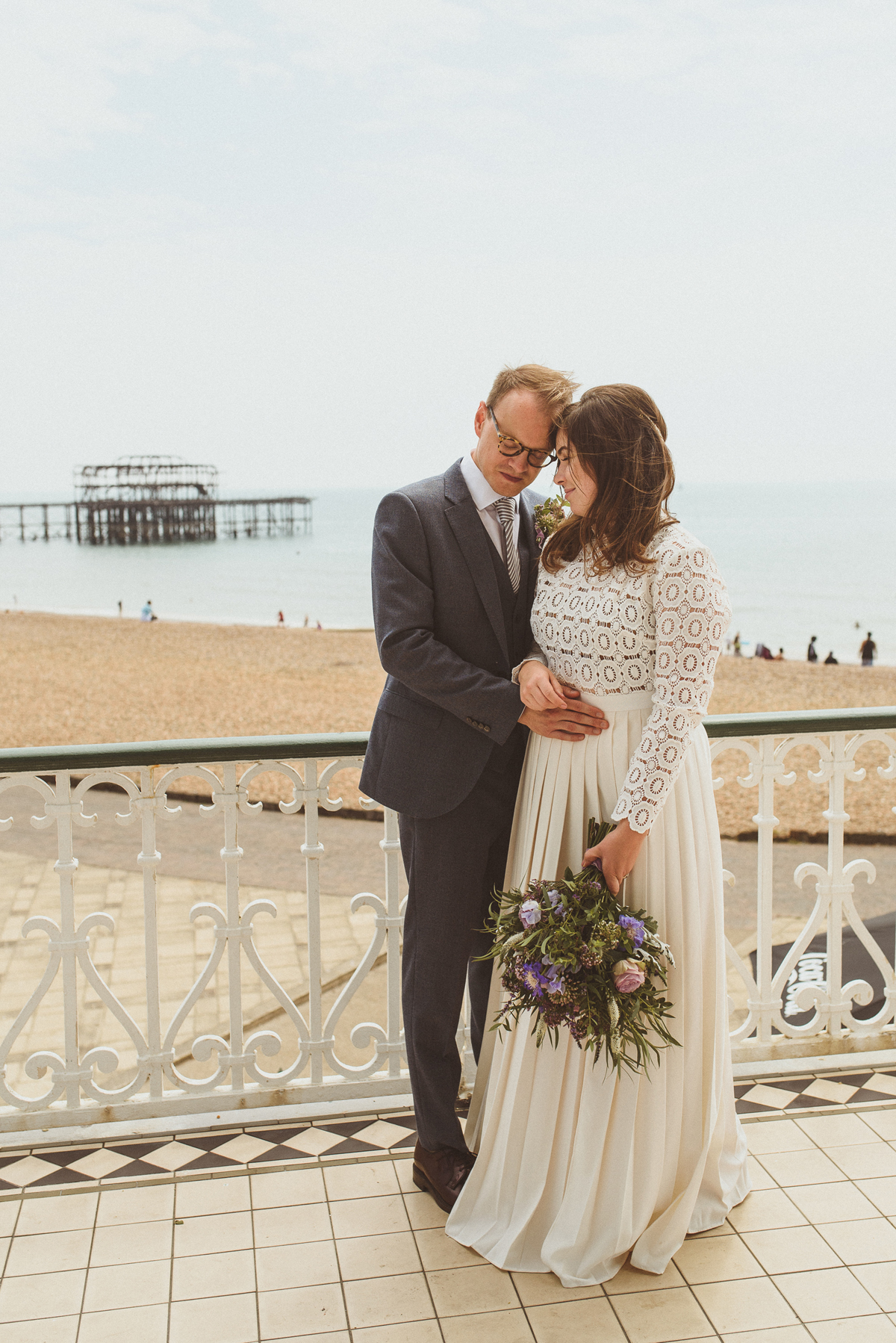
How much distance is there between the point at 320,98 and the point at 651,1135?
4790cm

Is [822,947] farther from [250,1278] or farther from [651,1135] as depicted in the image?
[250,1278]

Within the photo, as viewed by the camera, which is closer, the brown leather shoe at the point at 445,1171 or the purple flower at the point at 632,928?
the purple flower at the point at 632,928

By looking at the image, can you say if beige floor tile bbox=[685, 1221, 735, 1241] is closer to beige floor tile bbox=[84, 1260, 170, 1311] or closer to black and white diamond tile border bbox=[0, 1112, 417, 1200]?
black and white diamond tile border bbox=[0, 1112, 417, 1200]

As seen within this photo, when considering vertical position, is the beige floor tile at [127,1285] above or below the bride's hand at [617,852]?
below

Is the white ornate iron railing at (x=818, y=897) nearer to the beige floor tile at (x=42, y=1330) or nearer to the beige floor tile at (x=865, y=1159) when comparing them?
the beige floor tile at (x=865, y=1159)

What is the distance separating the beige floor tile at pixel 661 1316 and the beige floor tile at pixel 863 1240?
39 centimetres

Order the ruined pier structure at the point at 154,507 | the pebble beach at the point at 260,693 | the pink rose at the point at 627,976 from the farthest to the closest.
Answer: the ruined pier structure at the point at 154,507 < the pebble beach at the point at 260,693 < the pink rose at the point at 627,976

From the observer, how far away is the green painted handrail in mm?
2738

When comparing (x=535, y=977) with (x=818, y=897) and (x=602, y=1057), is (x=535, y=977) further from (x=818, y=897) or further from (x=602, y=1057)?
(x=818, y=897)

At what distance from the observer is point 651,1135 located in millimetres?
2332

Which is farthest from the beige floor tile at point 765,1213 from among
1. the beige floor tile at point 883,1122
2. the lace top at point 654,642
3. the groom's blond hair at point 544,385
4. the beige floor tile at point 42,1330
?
the groom's blond hair at point 544,385

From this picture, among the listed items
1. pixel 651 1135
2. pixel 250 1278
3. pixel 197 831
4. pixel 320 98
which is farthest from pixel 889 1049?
pixel 320 98

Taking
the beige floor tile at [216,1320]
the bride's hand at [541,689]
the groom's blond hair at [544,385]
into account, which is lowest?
the beige floor tile at [216,1320]

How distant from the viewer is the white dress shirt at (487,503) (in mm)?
2471
